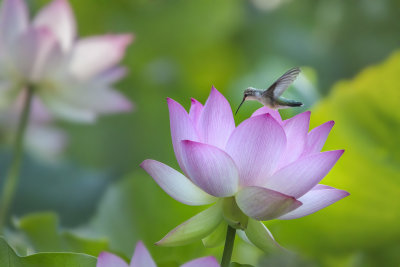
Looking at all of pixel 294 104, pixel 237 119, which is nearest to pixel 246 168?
pixel 294 104

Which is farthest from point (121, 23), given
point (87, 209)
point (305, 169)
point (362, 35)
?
point (305, 169)

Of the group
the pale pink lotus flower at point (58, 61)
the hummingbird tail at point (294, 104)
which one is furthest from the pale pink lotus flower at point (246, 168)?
the pale pink lotus flower at point (58, 61)

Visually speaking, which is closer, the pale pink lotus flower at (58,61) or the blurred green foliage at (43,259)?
the blurred green foliage at (43,259)

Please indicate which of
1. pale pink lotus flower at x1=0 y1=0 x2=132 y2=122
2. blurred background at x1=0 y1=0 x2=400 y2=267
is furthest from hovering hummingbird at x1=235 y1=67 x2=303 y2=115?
pale pink lotus flower at x1=0 y1=0 x2=132 y2=122

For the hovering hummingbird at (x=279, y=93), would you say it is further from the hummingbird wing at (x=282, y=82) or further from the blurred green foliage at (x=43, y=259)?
the blurred green foliage at (x=43, y=259)

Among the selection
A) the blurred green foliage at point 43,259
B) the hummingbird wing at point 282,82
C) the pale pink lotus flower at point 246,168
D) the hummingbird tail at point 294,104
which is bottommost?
the blurred green foliage at point 43,259

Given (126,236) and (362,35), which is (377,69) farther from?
(362,35)
